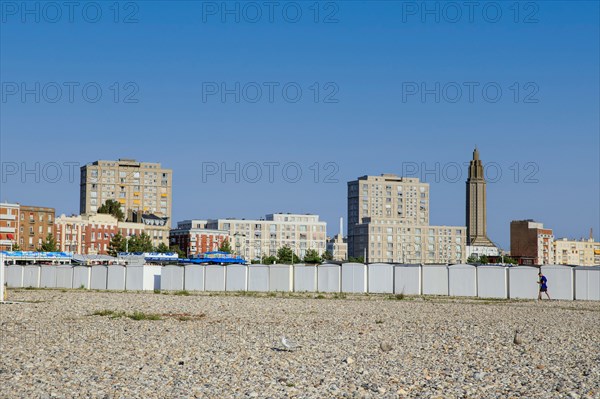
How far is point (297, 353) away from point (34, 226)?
361 feet

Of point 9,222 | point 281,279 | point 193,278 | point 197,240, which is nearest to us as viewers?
point 281,279

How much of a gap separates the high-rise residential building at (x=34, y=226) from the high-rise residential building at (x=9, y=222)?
1594mm

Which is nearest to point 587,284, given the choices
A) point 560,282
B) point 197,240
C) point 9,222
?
point 560,282

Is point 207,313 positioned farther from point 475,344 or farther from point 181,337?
point 475,344

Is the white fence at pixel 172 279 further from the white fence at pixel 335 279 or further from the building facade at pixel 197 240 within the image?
the building facade at pixel 197 240

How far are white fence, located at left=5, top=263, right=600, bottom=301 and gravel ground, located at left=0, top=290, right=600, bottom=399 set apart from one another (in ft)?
33.5

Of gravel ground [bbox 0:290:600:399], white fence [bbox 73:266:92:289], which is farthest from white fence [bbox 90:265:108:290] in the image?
gravel ground [bbox 0:290:600:399]

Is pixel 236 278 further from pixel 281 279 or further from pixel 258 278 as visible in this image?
pixel 281 279

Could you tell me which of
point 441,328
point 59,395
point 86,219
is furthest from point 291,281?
point 86,219

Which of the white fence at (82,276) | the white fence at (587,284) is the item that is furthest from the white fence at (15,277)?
the white fence at (587,284)

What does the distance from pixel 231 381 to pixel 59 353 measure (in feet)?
18.0

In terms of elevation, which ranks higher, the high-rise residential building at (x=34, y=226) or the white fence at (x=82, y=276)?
the high-rise residential building at (x=34, y=226)

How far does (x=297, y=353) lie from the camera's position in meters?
20.6

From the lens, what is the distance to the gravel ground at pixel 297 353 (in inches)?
626
